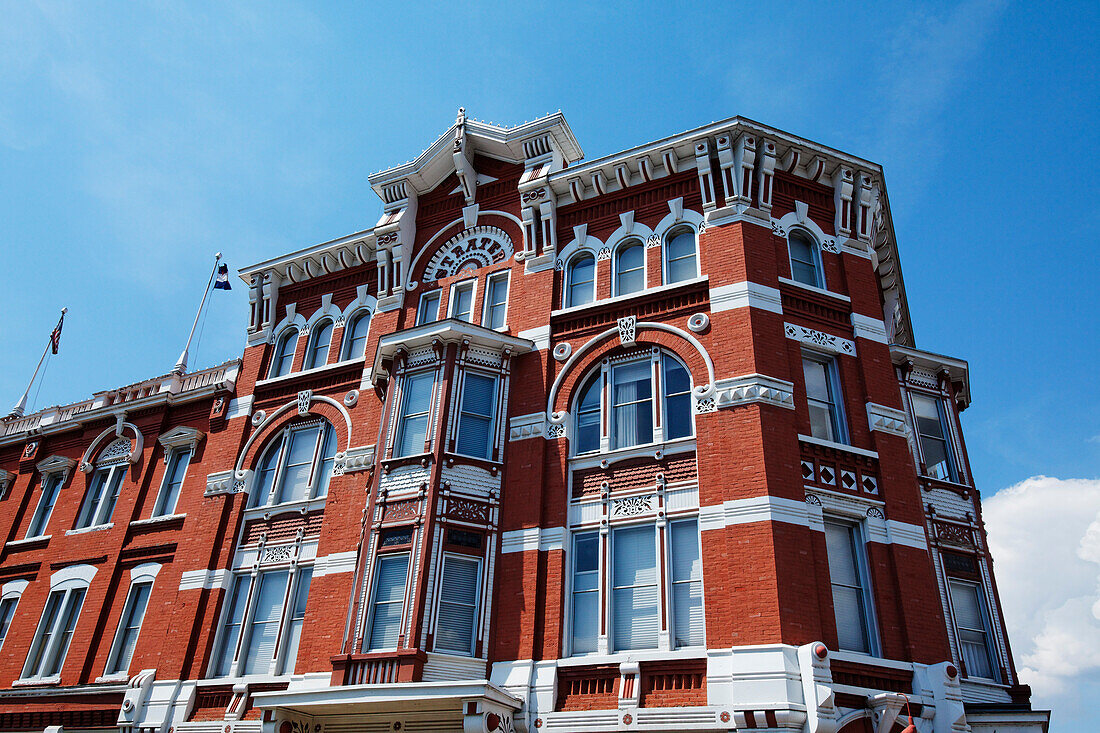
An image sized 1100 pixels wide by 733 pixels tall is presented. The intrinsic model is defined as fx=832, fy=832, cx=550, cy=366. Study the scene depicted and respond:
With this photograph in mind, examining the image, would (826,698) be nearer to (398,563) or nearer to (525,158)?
(398,563)

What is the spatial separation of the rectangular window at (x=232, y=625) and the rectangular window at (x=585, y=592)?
29.4ft

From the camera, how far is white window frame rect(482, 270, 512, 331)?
2183 centimetres

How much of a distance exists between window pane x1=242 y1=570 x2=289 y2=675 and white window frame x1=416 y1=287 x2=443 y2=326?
751 centimetres

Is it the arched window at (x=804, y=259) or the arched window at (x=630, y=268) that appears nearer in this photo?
the arched window at (x=804, y=259)

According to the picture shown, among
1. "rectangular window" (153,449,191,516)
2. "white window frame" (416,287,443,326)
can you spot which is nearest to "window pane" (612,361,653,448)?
"white window frame" (416,287,443,326)

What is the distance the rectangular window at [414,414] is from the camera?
779 inches

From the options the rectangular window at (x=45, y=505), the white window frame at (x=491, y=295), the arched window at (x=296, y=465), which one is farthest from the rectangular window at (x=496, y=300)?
the rectangular window at (x=45, y=505)

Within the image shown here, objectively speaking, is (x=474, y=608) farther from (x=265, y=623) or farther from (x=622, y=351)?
(x=622, y=351)

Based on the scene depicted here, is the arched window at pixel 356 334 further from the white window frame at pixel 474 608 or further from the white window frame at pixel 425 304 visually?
the white window frame at pixel 474 608

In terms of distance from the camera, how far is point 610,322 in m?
20.0

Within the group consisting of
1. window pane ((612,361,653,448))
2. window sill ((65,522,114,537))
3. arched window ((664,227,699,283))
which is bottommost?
window sill ((65,522,114,537))

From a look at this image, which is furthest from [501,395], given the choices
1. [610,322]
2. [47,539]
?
[47,539]

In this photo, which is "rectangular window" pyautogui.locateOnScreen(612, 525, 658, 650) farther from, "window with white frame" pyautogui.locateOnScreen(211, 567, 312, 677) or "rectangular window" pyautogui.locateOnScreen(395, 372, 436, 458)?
"window with white frame" pyautogui.locateOnScreen(211, 567, 312, 677)

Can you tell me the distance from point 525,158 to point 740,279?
7.83 metres
